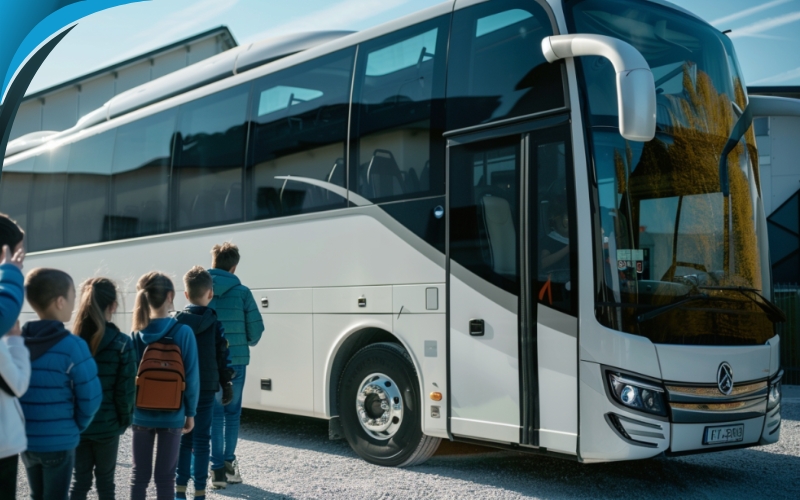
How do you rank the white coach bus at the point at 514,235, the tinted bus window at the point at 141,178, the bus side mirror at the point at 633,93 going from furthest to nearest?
the tinted bus window at the point at 141,178 < the white coach bus at the point at 514,235 < the bus side mirror at the point at 633,93

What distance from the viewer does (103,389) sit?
4527mm

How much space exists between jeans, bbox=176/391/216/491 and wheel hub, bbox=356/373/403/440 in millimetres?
2111

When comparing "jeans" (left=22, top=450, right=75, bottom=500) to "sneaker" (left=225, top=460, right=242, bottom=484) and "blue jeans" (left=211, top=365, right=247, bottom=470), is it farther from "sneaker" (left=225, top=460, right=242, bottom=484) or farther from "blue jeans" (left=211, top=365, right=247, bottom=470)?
"sneaker" (left=225, top=460, right=242, bottom=484)

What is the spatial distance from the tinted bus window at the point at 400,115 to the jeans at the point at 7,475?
4.27 m

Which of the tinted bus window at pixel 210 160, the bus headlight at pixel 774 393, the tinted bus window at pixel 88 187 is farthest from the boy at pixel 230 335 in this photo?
the tinted bus window at pixel 88 187

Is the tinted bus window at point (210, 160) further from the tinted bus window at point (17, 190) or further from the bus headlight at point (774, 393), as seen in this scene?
the bus headlight at point (774, 393)

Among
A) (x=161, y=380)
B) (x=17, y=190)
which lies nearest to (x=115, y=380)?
(x=161, y=380)

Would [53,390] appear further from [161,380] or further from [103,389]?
[161,380]

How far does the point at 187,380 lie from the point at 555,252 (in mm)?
2827

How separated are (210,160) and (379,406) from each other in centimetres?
372

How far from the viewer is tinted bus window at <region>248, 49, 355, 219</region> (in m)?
8.20

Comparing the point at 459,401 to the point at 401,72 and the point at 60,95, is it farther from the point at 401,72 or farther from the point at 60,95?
the point at 60,95

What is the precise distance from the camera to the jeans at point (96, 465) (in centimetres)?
448

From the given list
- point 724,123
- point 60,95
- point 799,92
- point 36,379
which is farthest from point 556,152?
Result: point 60,95
